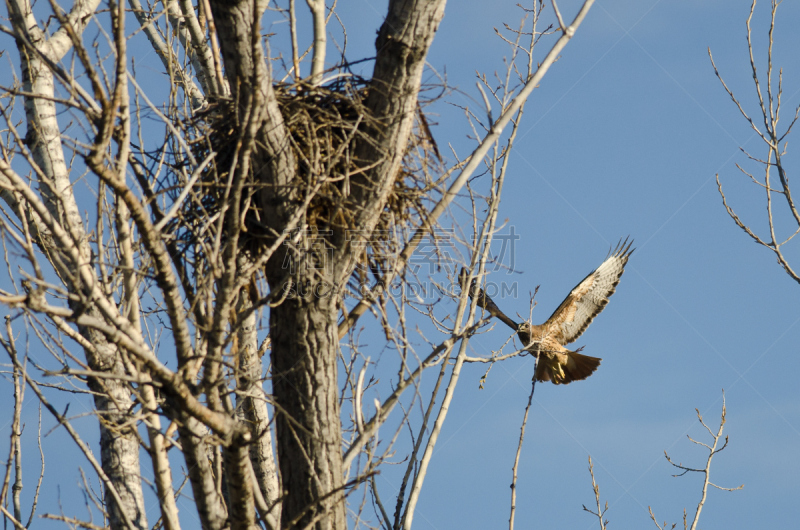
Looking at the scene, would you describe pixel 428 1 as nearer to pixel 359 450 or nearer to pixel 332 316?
pixel 332 316

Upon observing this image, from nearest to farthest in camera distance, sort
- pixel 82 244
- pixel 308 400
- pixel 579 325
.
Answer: pixel 308 400, pixel 82 244, pixel 579 325

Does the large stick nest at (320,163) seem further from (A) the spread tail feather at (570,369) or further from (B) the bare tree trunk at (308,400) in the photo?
(A) the spread tail feather at (570,369)

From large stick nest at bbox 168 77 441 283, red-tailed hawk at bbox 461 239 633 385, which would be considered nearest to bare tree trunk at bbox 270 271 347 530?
large stick nest at bbox 168 77 441 283

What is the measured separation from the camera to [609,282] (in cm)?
732

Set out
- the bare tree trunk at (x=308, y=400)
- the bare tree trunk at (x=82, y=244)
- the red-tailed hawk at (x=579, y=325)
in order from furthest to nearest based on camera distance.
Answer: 1. the red-tailed hawk at (x=579, y=325)
2. the bare tree trunk at (x=82, y=244)
3. the bare tree trunk at (x=308, y=400)

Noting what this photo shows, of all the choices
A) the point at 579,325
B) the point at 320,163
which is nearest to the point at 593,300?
the point at 579,325

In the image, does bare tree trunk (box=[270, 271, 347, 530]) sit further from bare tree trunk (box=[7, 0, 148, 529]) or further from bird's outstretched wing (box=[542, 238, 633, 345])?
bird's outstretched wing (box=[542, 238, 633, 345])

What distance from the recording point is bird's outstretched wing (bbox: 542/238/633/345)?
722cm

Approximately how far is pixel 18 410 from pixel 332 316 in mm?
2022

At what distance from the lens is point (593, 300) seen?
7.36 metres

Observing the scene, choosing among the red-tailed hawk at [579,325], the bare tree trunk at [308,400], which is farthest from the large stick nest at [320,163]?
the red-tailed hawk at [579,325]

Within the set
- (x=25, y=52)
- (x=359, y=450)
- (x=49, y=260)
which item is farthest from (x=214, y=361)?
(x=25, y=52)

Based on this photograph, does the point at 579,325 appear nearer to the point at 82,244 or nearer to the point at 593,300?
the point at 593,300

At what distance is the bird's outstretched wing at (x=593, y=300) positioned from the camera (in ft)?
23.7
